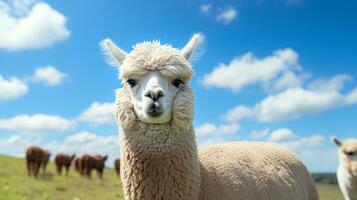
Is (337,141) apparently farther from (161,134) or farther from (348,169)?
(161,134)

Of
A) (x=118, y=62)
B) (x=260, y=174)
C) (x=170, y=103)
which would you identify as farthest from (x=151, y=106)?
(x=260, y=174)

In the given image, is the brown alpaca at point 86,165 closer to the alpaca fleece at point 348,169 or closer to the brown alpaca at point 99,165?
the brown alpaca at point 99,165

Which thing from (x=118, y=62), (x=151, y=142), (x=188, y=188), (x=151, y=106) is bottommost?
(x=188, y=188)

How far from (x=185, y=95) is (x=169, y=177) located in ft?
2.84

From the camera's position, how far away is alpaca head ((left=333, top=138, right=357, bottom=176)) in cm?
1337

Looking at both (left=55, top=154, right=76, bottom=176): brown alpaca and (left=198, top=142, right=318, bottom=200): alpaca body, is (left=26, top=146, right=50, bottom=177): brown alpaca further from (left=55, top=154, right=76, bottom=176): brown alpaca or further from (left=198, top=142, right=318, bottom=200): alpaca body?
(left=198, top=142, right=318, bottom=200): alpaca body

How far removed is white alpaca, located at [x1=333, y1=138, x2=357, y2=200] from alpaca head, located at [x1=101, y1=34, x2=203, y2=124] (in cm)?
1051

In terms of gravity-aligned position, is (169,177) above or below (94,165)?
below

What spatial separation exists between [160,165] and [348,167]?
1102 cm

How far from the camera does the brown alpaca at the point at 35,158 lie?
2998cm

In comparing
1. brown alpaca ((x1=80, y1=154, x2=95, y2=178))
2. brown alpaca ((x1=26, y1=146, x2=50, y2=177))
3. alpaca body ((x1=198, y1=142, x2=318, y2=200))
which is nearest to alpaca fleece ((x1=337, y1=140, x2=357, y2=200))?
alpaca body ((x1=198, y1=142, x2=318, y2=200))

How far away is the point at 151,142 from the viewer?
13.9 ft

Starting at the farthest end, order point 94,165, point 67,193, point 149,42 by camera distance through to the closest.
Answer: point 94,165 → point 67,193 → point 149,42

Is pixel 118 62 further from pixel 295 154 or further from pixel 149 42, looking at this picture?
pixel 295 154
